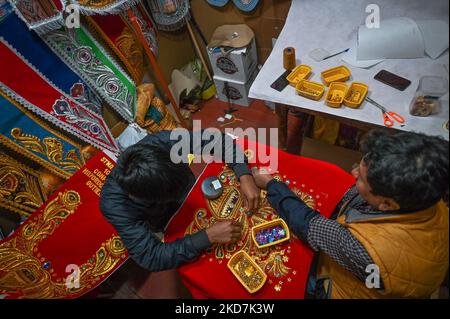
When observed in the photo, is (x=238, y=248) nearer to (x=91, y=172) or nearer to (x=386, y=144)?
(x=386, y=144)

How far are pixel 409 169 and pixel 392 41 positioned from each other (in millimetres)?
1168

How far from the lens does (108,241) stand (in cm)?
208

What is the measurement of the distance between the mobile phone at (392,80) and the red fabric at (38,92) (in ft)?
6.36

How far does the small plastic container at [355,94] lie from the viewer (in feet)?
5.60

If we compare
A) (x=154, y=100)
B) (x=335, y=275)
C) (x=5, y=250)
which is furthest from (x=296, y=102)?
(x=5, y=250)

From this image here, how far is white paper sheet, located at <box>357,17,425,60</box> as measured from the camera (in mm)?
1717

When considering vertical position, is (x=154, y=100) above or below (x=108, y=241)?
above

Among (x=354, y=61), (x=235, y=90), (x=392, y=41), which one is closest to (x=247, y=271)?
(x=354, y=61)

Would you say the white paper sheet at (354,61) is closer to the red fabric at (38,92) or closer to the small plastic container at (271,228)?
the small plastic container at (271,228)

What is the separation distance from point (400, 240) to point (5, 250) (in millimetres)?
2058

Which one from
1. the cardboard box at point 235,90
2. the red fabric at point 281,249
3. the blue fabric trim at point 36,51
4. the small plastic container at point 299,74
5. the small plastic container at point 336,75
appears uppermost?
the blue fabric trim at point 36,51

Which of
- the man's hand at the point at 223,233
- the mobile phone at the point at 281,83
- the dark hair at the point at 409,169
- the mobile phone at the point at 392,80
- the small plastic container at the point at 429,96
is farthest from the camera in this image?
the mobile phone at the point at 281,83
